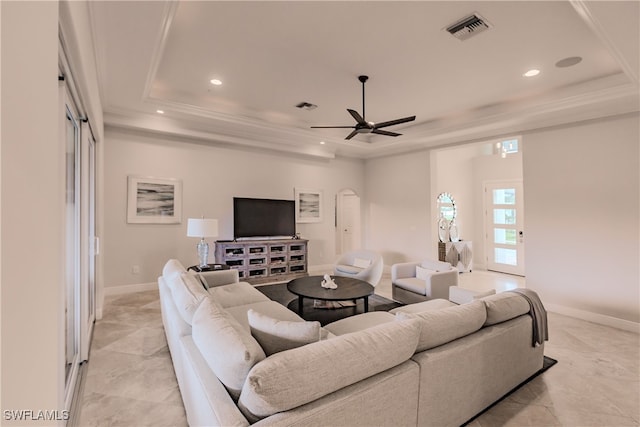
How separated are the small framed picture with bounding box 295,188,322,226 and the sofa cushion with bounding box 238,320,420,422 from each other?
533 centimetres

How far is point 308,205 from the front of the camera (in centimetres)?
707

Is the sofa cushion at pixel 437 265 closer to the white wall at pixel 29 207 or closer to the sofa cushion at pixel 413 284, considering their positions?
the sofa cushion at pixel 413 284

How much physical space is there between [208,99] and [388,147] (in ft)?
12.4

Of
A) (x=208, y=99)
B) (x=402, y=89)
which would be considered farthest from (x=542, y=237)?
(x=208, y=99)

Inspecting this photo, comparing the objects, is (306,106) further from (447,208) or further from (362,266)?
(447,208)

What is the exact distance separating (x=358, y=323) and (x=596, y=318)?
12.1 ft

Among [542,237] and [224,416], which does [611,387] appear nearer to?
[542,237]

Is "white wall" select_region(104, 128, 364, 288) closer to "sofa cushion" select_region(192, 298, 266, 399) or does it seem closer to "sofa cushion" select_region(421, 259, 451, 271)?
"sofa cushion" select_region(421, 259, 451, 271)

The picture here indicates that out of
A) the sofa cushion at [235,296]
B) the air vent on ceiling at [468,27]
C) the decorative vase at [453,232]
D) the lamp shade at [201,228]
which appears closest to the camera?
the air vent on ceiling at [468,27]

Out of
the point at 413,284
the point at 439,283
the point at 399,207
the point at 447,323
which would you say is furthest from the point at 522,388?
the point at 399,207

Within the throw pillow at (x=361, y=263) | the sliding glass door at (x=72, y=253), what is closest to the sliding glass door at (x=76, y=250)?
the sliding glass door at (x=72, y=253)

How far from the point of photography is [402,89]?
425 cm

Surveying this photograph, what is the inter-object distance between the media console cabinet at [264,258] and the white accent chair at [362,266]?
3.21 ft

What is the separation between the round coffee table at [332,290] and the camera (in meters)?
3.53
